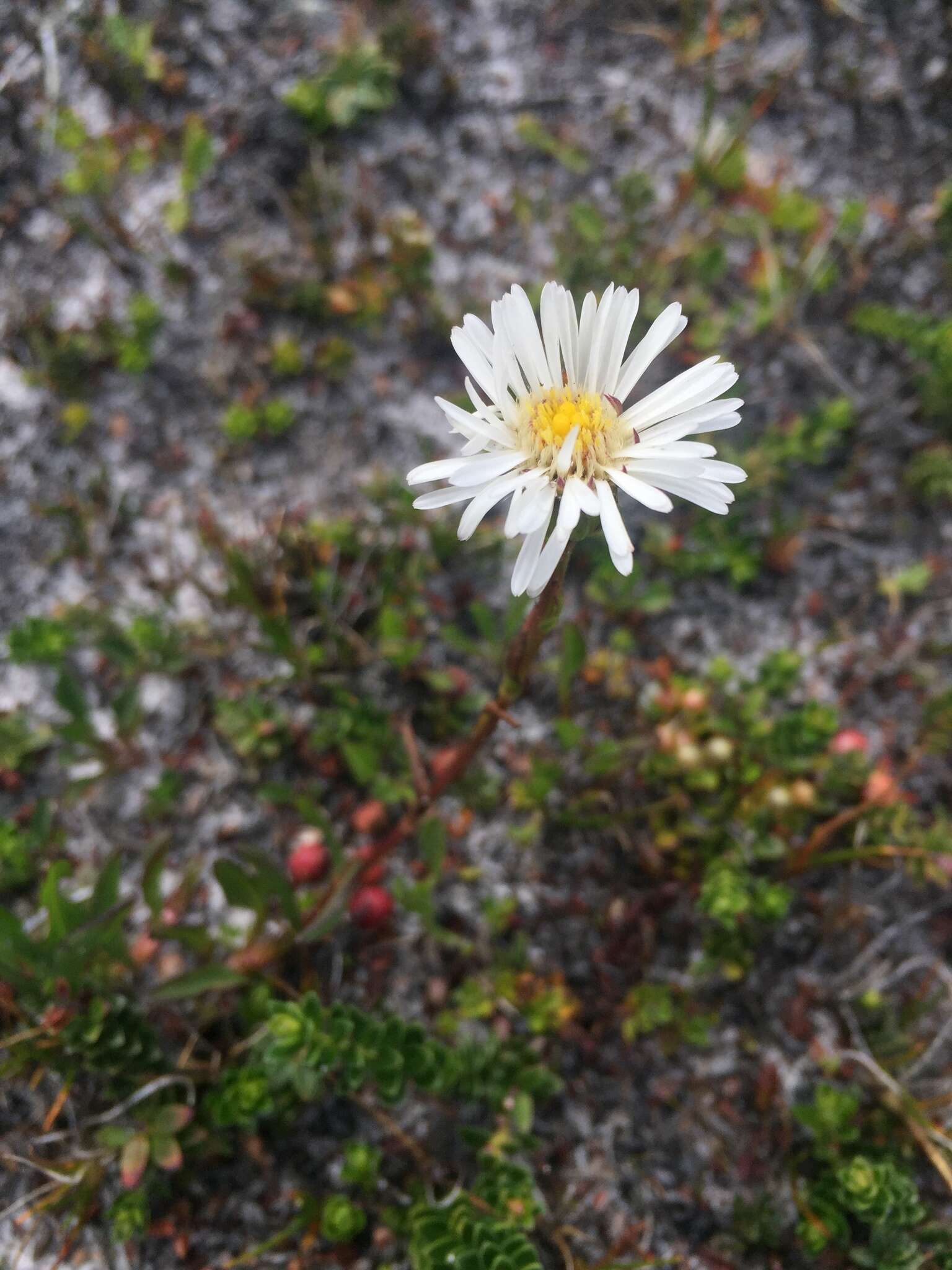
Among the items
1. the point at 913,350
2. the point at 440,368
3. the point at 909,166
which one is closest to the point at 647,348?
the point at 440,368

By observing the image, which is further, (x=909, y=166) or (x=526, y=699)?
(x=909, y=166)

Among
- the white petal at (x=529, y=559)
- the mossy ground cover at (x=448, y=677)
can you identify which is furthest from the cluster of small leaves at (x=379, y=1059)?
the white petal at (x=529, y=559)

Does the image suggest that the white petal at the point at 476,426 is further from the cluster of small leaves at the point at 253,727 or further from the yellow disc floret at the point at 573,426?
the cluster of small leaves at the point at 253,727

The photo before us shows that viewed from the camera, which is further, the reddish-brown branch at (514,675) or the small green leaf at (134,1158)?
the small green leaf at (134,1158)

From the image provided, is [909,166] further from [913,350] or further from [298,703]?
[298,703]

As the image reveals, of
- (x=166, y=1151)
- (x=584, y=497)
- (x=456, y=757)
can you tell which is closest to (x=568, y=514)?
(x=584, y=497)
